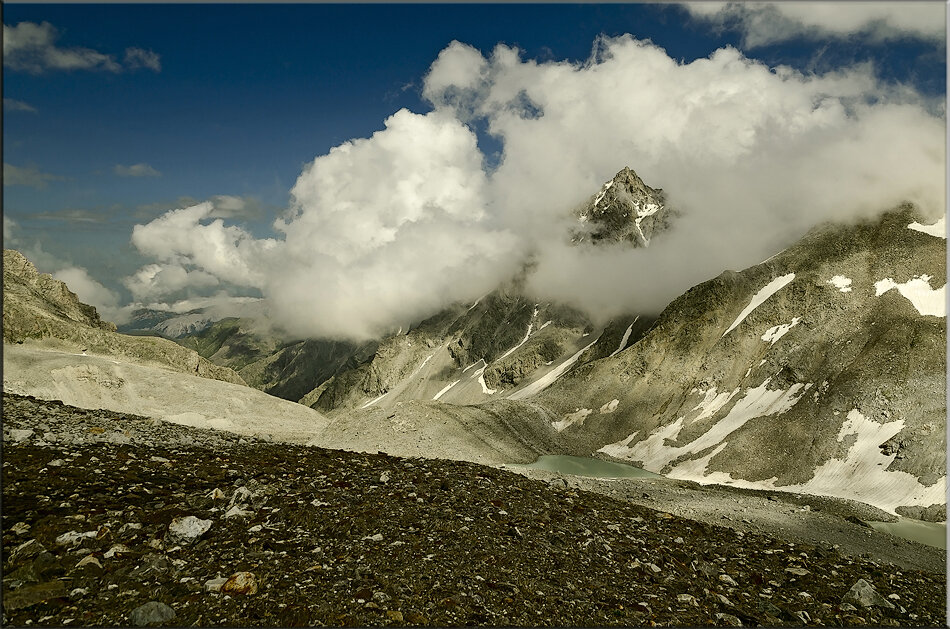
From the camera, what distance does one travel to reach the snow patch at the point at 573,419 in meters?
112

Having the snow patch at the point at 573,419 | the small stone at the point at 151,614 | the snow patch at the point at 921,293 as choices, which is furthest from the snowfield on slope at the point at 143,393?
the snow patch at the point at 921,293

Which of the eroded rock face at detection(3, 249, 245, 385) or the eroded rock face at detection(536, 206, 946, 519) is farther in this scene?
the eroded rock face at detection(3, 249, 245, 385)

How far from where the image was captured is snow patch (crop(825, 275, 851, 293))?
102 meters

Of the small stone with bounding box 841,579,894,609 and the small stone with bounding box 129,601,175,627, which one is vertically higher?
the small stone with bounding box 841,579,894,609

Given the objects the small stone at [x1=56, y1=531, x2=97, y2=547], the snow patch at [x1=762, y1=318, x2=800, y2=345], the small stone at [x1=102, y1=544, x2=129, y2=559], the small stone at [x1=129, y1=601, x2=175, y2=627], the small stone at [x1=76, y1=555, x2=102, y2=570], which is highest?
the snow patch at [x1=762, y1=318, x2=800, y2=345]

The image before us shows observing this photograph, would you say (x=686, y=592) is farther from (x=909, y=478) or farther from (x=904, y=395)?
(x=904, y=395)

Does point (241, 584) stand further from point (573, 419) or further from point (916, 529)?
point (573, 419)

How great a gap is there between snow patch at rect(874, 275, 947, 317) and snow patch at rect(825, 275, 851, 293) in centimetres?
436

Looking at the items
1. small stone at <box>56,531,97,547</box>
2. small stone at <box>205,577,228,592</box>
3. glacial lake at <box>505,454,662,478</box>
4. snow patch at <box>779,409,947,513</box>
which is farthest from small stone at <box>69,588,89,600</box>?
snow patch at <box>779,409,947,513</box>

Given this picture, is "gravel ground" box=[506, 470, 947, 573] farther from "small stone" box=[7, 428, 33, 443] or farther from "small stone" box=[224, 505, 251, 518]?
"small stone" box=[7, 428, 33, 443]

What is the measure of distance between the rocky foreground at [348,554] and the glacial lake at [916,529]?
5176 cm

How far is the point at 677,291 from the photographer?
184m

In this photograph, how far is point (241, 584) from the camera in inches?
356

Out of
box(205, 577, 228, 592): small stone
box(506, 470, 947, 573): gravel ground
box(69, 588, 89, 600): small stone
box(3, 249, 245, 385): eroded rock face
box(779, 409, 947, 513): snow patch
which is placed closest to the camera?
box(69, 588, 89, 600): small stone
